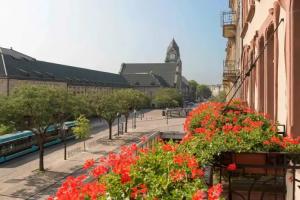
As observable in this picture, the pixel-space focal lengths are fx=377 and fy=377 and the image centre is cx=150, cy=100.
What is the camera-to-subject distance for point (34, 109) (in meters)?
28.3

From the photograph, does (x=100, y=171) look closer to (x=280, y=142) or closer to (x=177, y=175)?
(x=177, y=175)

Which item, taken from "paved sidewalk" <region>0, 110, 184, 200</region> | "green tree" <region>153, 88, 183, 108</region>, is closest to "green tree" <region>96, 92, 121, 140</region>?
"paved sidewalk" <region>0, 110, 184, 200</region>

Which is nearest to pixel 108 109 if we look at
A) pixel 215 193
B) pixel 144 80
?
pixel 215 193

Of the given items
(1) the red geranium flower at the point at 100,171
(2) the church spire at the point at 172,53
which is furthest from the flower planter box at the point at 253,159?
(2) the church spire at the point at 172,53

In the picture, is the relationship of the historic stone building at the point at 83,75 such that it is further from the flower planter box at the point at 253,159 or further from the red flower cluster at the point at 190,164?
the red flower cluster at the point at 190,164

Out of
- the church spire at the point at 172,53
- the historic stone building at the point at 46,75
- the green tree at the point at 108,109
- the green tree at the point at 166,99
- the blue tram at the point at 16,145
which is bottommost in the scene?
the blue tram at the point at 16,145

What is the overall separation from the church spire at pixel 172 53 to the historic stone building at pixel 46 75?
41.6 metres

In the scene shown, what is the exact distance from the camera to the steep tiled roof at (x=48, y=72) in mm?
68125

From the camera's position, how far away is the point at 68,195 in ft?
10.2

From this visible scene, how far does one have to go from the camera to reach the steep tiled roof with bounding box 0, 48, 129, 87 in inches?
2682

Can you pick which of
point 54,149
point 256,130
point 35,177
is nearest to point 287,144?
point 256,130

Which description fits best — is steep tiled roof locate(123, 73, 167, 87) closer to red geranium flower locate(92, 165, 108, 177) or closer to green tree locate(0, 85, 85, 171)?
green tree locate(0, 85, 85, 171)

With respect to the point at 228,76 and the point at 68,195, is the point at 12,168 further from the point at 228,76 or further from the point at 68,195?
the point at 68,195

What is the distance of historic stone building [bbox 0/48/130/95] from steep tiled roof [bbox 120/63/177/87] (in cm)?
1546
